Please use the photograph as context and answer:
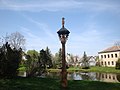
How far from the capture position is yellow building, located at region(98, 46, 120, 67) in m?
74.9

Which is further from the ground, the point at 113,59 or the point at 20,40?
the point at 20,40

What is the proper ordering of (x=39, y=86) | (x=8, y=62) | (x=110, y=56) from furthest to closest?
(x=110, y=56), (x=8, y=62), (x=39, y=86)

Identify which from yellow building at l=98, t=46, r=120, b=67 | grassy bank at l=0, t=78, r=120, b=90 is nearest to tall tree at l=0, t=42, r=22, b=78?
grassy bank at l=0, t=78, r=120, b=90

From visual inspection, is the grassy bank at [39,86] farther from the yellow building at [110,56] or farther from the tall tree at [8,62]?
the yellow building at [110,56]

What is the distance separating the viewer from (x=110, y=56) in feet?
256

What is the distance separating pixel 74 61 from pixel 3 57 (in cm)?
8811

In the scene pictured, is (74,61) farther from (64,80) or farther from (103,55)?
(64,80)

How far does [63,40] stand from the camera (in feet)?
33.9

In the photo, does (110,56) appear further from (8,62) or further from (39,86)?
(39,86)

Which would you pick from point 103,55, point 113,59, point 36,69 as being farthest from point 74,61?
point 36,69

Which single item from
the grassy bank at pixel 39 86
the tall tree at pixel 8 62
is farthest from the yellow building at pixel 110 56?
the grassy bank at pixel 39 86

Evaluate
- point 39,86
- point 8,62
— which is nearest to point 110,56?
point 8,62

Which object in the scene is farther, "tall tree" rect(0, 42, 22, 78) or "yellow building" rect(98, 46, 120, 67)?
"yellow building" rect(98, 46, 120, 67)

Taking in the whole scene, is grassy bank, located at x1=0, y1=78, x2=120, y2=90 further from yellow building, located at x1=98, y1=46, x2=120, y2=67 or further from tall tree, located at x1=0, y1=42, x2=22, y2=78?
yellow building, located at x1=98, y1=46, x2=120, y2=67
